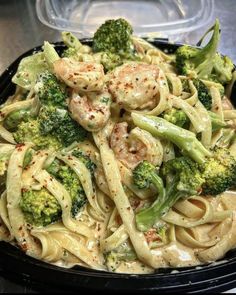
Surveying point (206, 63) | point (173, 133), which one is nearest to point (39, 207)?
point (173, 133)

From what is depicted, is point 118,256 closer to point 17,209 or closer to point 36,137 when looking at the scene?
point 17,209

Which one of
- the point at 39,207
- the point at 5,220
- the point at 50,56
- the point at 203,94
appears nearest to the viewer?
the point at 39,207

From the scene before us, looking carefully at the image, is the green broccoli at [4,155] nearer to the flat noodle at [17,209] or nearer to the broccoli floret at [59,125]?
the flat noodle at [17,209]

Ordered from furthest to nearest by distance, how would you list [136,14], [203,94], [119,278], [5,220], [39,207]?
[136,14] < [203,94] < [5,220] < [39,207] < [119,278]

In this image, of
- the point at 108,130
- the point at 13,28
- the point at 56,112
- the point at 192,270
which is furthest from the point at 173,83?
the point at 13,28

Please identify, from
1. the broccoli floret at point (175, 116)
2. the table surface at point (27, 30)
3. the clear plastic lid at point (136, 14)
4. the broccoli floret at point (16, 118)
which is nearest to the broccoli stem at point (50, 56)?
the broccoli floret at point (16, 118)

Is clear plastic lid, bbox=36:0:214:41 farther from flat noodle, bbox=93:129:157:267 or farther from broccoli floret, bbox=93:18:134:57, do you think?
flat noodle, bbox=93:129:157:267

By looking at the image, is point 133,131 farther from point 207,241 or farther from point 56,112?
point 207,241
